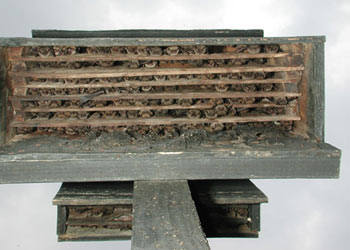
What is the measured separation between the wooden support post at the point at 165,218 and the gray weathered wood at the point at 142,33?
1.19 m

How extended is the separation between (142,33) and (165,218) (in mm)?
1600

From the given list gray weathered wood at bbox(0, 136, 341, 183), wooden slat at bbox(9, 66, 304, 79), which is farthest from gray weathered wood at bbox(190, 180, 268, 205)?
wooden slat at bbox(9, 66, 304, 79)

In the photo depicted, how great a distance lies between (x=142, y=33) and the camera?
3652 mm

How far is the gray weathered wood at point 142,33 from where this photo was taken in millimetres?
3588

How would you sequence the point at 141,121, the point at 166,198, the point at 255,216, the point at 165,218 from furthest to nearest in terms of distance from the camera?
the point at 255,216
the point at 141,121
the point at 166,198
the point at 165,218

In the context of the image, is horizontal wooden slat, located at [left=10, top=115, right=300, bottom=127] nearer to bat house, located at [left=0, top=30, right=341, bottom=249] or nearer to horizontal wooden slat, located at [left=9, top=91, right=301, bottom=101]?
bat house, located at [left=0, top=30, right=341, bottom=249]

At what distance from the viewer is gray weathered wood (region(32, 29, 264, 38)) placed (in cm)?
359

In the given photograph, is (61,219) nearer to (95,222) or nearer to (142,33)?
(95,222)

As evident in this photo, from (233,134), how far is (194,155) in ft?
1.64

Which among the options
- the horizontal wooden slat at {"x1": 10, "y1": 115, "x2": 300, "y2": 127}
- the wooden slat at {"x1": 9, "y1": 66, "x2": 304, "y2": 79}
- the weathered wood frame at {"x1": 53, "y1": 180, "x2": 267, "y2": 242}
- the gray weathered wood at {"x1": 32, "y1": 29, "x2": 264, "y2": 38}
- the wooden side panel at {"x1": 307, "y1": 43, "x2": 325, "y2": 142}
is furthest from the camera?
the gray weathered wood at {"x1": 32, "y1": 29, "x2": 264, "y2": 38}

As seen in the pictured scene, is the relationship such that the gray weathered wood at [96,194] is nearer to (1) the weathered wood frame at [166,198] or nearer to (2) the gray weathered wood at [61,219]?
(1) the weathered wood frame at [166,198]

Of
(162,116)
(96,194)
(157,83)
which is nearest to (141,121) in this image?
(162,116)

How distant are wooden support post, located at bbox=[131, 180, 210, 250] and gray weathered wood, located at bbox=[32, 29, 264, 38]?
119 centimetres

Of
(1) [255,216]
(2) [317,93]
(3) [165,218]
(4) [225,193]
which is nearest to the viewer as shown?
(3) [165,218]
